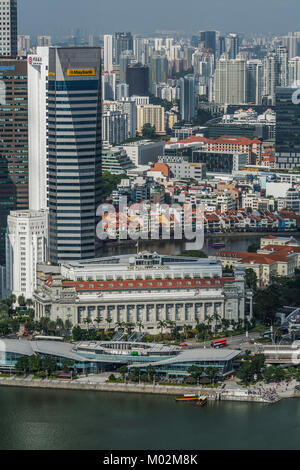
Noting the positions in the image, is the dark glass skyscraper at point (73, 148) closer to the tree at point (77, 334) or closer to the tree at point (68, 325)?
the tree at point (68, 325)

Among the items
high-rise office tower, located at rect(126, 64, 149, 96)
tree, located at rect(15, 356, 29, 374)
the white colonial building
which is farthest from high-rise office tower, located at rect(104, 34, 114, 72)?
tree, located at rect(15, 356, 29, 374)

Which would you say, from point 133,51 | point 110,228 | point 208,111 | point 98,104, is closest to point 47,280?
point 98,104

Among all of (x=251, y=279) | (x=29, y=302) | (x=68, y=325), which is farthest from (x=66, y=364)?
(x=251, y=279)

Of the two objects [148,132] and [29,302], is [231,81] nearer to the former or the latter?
[148,132]

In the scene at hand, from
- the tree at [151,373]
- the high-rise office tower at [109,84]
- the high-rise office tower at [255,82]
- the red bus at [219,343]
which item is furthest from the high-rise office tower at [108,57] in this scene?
the tree at [151,373]

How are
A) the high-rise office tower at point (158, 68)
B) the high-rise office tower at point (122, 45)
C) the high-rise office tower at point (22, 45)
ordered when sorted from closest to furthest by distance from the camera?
the high-rise office tower at point (22, 45) < the high-rise office tower at point (122, 45) < the high-rise office tower at point (158, 68)

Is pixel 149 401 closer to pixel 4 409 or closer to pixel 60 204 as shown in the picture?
pixel 4 409
